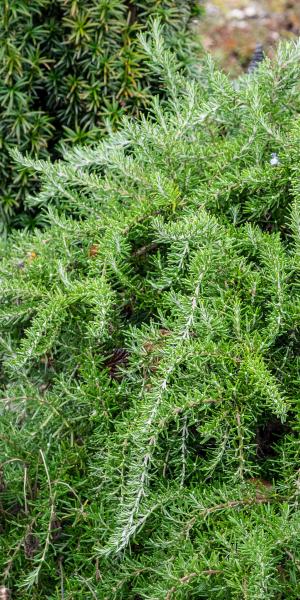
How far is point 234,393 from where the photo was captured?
212 centimetres

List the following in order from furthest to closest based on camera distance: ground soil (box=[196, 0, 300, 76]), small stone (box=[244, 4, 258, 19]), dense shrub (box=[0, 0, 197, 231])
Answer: small stone (box=[244, 4, 258, 19]) < ground soil (box=[196, 0, 300, 76]) < dense shrub (box=[0, 0, 197, 231])

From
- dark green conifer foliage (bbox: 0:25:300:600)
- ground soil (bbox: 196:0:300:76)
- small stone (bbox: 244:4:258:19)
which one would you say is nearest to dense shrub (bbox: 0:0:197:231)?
dark green conifer foliage (bbox: 0:25:300:600)

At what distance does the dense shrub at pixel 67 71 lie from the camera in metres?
3.68

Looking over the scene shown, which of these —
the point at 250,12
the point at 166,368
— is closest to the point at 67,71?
the point at 166,368

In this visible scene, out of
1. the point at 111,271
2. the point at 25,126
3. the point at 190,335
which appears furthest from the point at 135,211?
the point at 25,126

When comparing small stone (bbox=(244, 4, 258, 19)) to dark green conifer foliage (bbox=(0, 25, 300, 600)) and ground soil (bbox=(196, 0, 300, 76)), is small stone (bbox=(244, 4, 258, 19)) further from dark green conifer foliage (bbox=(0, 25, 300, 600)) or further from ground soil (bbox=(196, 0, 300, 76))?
dark green conifer foliage (bbox=(0, 25, 300, 600))

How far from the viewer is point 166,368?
2123 millimetres

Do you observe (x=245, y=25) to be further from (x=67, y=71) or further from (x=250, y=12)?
(x=67, y=71)

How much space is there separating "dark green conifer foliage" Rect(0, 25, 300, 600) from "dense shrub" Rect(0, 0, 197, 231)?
38.3 inches

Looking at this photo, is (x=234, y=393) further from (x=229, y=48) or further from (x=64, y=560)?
(x=229, y=48)

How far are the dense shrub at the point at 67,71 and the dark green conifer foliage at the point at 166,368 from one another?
97 cm

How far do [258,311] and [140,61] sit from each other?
6.52 ft

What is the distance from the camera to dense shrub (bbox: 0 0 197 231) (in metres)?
3.68

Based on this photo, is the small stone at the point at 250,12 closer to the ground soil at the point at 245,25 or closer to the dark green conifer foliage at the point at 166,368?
the ground soil at the point at 245,25
